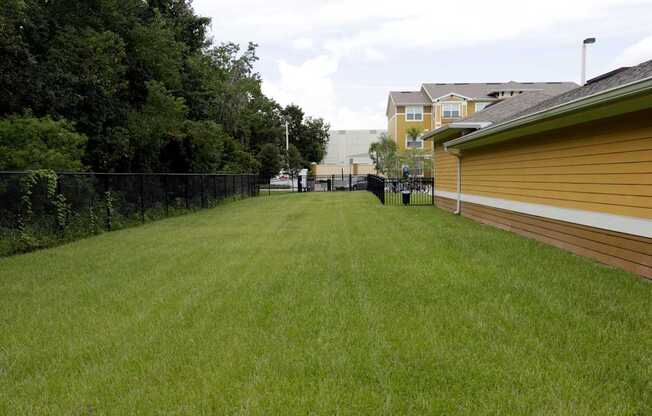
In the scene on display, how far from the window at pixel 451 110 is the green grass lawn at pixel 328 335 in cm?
4083

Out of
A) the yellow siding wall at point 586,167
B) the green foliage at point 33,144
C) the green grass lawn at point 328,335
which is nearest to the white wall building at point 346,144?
the green foliage at point 33,144

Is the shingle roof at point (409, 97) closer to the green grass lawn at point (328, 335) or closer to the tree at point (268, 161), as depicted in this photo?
the tree at point (268, 161)

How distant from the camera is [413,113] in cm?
4862

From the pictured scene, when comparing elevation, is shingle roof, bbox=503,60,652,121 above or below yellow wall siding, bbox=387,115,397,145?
below

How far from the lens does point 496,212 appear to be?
11.5 meters

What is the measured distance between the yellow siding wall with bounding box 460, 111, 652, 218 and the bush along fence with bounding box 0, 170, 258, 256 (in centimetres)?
1008

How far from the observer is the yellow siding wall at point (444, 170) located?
52.0 ft

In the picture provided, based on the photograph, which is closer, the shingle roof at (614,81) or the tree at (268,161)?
the shingle roof at (614,81)

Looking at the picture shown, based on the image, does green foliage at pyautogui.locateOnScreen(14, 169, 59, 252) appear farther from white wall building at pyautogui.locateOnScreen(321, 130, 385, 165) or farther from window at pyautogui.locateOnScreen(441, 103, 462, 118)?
white wall building at pyautogui.locateOnScreen(321, 130, 385, 165)

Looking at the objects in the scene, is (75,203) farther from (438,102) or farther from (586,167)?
(438,102)

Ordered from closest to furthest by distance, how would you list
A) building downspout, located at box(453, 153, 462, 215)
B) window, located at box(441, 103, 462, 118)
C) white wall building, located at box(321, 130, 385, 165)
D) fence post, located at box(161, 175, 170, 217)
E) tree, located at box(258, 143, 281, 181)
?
building downspout, located at box(453, 153, 462, 215)
fence post, located at box(161, 175, 170, 217)
tree, located at box(258, 143, 281, 181)
window, located at box(441, 103, 462, 118)
white wall building, located at box(321, 130, 385, 165)

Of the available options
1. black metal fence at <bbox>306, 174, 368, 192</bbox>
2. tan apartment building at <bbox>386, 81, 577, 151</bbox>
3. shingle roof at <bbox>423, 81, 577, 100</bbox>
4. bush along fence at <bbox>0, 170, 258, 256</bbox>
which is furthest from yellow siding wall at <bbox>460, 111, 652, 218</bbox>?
shingle roof at <bbox>423, 81, 577, 100</bbox>

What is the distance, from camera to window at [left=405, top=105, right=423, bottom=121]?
48406 mm

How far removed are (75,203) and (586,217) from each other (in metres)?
10.7
